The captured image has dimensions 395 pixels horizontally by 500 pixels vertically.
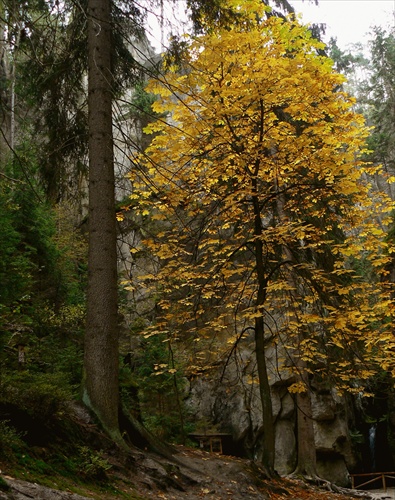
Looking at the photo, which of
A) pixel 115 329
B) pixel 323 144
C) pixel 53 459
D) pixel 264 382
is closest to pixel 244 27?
pixel 323 144

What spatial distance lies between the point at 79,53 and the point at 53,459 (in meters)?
5.92

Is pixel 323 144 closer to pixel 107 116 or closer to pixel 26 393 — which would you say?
pixel 107 116

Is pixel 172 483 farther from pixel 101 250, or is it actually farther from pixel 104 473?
pixel 101 250

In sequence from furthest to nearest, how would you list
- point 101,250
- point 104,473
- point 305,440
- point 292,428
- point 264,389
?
point 292,428, point 305,440, point 264,389, point 101,250, point 104,473

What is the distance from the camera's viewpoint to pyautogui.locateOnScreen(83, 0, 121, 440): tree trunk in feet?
18.3

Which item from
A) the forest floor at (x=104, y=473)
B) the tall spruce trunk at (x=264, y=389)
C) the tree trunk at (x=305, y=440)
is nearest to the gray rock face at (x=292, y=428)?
the tree trunk at (x=305, y=440)

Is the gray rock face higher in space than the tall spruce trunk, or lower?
lower

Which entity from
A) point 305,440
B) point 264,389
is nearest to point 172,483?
point 264,389

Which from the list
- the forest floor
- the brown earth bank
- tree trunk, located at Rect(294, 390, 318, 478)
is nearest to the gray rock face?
tree trunk, located at Rect(294, 390, 318, 478)

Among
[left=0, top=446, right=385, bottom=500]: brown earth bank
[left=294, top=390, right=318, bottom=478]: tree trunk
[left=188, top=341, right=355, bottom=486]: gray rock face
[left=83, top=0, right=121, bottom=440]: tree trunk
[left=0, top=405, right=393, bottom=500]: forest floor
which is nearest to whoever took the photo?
[left=0, top=446, right=385, bottom=500]: brown earth bank

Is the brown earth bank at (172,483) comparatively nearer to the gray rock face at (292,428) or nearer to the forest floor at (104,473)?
the forest floor at (104,473)

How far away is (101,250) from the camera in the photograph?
6.05 m

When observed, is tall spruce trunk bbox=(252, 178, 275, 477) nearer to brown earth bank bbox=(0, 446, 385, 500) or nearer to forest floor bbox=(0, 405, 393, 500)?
brown earth bank bbox=(0, 446, 385, 500)

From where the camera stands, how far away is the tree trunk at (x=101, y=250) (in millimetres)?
5582
